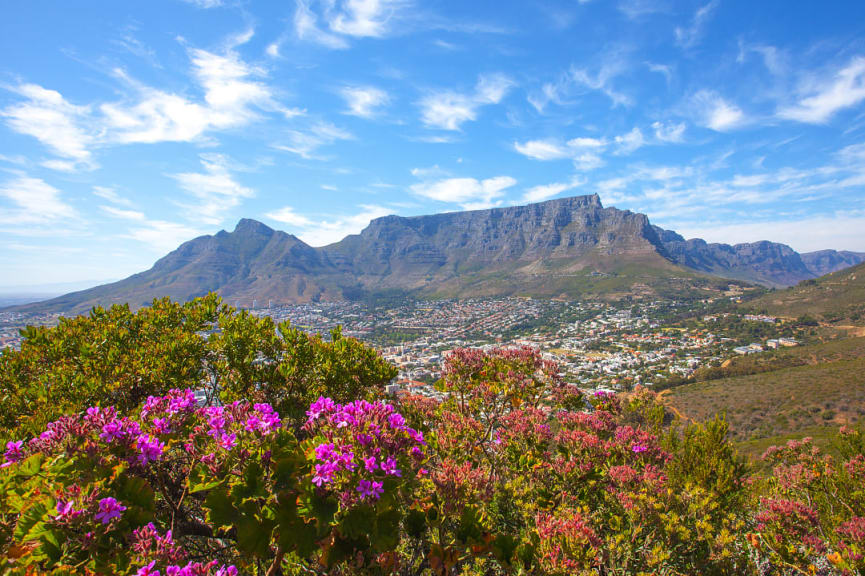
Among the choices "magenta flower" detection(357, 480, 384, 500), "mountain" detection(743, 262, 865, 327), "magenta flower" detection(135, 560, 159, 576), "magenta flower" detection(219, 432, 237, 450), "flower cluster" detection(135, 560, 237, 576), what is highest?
"magenta flower" detection(219, 432, 237, 450)

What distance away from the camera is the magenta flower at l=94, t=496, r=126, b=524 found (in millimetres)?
2156

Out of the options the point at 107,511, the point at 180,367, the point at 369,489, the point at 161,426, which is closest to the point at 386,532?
the point at 369,489

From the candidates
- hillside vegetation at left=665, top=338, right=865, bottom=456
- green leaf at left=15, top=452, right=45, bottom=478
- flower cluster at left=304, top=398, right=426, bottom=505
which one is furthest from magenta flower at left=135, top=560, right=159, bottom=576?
hillside vegetation at left=665, top=338, right=865, bottom=456

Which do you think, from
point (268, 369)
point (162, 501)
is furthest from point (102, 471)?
point (268, 369)

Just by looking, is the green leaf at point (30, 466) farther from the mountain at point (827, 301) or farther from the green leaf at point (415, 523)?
the mountain at point (827, 301)

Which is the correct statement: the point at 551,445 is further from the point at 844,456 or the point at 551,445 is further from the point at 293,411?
the point at 844,456

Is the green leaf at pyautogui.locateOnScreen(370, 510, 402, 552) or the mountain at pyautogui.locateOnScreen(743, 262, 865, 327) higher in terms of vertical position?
the green leaf at pyautogui.locateOnScreen(370, 510, 402, 552)

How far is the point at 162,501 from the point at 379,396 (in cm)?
371

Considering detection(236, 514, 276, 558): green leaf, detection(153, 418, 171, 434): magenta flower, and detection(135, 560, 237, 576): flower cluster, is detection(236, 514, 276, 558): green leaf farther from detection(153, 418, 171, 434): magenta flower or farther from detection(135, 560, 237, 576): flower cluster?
detection(153, 418, 171, 434): magenta flower

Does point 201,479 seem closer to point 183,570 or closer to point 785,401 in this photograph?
point 183,570

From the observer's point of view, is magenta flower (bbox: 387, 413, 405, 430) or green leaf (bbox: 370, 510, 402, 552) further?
magenta flower (bbox: 387, 413, 405, 430)

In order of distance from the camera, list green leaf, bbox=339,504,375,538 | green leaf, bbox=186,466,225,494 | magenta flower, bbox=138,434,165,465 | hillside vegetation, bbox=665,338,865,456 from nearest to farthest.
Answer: green leaf, bbox=339,504,375,538 → green leaf, bbox=186,466,225,494 → magenta flower, bbox=138,434,165,465 → hillside vegetation, bbox=665,338,865,456

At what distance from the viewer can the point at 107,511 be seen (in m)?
2.20

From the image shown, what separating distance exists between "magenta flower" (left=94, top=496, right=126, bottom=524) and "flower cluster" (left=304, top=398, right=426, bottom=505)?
1.19 m
